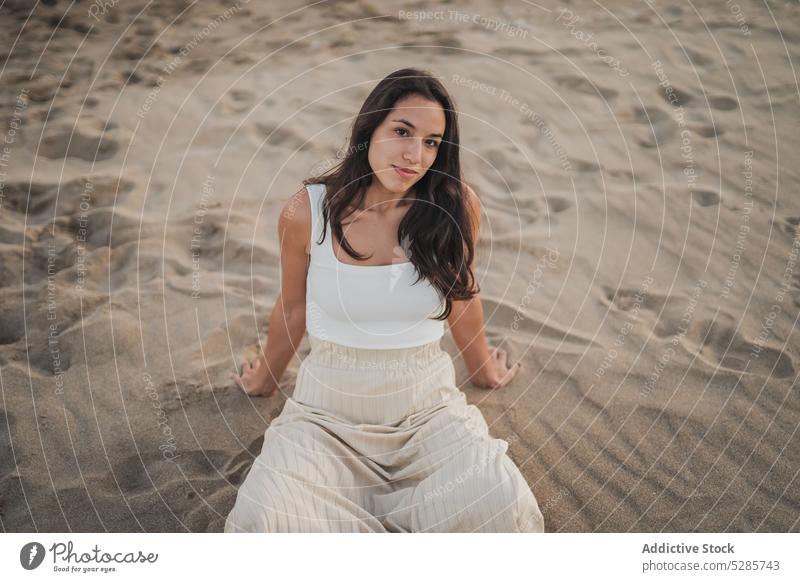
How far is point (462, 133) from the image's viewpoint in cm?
342

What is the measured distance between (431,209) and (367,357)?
404 millimetres

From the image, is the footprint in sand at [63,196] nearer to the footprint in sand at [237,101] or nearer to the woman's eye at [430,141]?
the footprint in sand at [237,101]

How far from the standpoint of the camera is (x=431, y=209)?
6.37ft

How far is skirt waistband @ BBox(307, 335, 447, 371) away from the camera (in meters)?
1.90

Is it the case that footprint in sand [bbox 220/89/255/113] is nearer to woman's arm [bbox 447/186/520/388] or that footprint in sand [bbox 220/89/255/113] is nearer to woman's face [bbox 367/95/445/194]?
woman's arm [bbox 447/186/520/388]

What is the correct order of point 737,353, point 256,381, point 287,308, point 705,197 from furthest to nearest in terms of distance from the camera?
point 705,197 → point 737,353 → point 256,381 → point 287,308

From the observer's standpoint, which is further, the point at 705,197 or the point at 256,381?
the point at 705,197

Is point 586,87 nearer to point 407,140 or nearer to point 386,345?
point 407,140

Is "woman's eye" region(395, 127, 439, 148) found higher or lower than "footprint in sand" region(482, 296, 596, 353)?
higher

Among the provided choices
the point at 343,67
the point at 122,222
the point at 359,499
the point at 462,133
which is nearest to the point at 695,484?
the point at 359,499

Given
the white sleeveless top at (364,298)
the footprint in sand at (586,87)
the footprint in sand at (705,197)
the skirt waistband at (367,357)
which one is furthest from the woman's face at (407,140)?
the footprint in sand at (586,87)

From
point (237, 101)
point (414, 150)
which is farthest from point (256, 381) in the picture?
point (237, 101)

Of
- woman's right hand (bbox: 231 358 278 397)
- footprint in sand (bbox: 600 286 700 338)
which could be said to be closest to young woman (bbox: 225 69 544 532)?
woman's right hand (bbox: 231 358 278 397)
